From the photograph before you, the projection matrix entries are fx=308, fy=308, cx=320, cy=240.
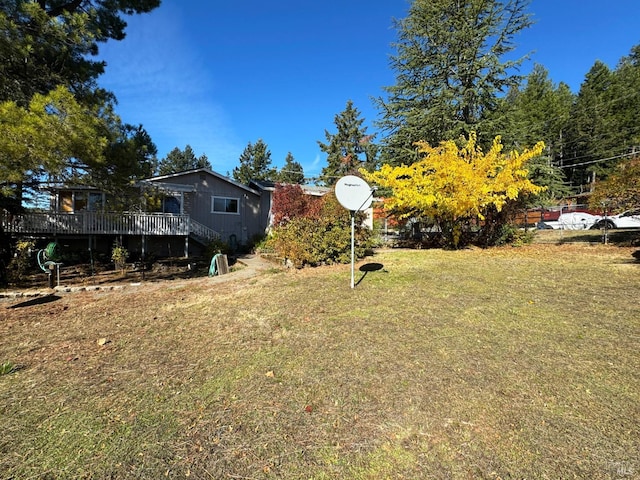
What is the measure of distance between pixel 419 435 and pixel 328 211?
7889mm

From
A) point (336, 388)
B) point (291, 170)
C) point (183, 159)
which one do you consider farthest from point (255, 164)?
point (336, 388)

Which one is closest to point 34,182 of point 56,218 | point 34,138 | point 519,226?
point 34,138

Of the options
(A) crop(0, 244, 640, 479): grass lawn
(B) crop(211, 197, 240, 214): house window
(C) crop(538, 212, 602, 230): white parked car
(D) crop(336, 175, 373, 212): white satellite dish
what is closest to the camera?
(A) crop(0, 244, 640, 479): grass lawn

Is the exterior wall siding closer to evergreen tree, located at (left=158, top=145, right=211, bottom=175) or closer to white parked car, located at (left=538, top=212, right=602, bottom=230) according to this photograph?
white parked car, located at (left=538, top=212, right=602, bottom=230)

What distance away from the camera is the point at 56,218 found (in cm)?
1328

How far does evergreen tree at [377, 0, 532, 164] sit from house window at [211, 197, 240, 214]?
10.2m

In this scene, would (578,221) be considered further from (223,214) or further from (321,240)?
(223,214)

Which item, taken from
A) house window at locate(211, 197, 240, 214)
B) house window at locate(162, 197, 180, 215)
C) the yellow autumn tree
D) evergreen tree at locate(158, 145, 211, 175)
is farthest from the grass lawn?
evergreen tree at locate(158, 145, 211, 175)

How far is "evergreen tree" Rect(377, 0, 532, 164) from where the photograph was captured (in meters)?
17.5

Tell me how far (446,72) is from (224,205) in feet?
51.5

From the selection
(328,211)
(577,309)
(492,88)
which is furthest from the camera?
(492,88)

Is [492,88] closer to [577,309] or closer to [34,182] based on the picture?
[577,309]

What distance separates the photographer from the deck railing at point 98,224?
12.8 metres

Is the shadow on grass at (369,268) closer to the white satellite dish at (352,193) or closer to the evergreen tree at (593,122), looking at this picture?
the white satellite dish at (352,193)
